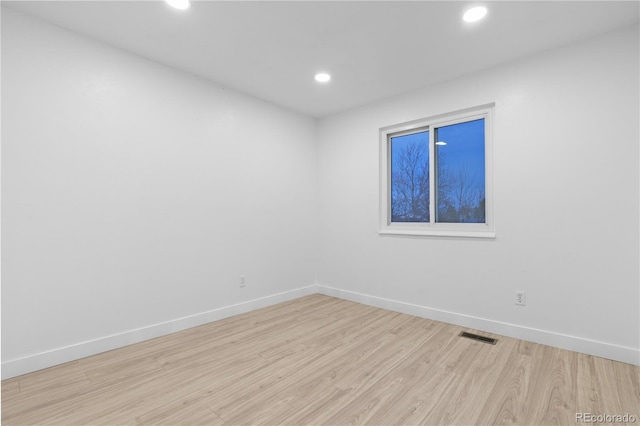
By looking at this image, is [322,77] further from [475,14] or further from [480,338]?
[480,338]

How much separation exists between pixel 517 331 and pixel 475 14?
104 inches

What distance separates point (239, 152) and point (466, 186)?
2.55m

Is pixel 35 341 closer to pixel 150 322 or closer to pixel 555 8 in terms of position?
pixel 150 322

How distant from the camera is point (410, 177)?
3.74m

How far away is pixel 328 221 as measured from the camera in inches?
173

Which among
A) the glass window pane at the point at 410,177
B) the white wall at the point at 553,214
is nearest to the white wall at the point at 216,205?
the white wall at the point at 553,214

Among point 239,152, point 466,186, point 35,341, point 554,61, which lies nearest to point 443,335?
point 466,186

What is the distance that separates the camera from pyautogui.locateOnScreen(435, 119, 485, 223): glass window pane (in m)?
3.16

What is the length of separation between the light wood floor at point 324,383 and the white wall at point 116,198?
32 cm

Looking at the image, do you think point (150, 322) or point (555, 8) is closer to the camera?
point (555, 8)

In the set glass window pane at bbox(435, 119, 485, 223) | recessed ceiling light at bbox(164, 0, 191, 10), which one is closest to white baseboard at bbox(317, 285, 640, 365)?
glass window pane at bbox(435, 119, 485, 223)

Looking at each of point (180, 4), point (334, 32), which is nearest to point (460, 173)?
point (334, 32)

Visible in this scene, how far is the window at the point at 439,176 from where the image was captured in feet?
10.3

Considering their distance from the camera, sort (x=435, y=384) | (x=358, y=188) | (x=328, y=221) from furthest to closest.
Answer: (x=328, y=221)
(x=358, y=188)
(x=435, y=384)
